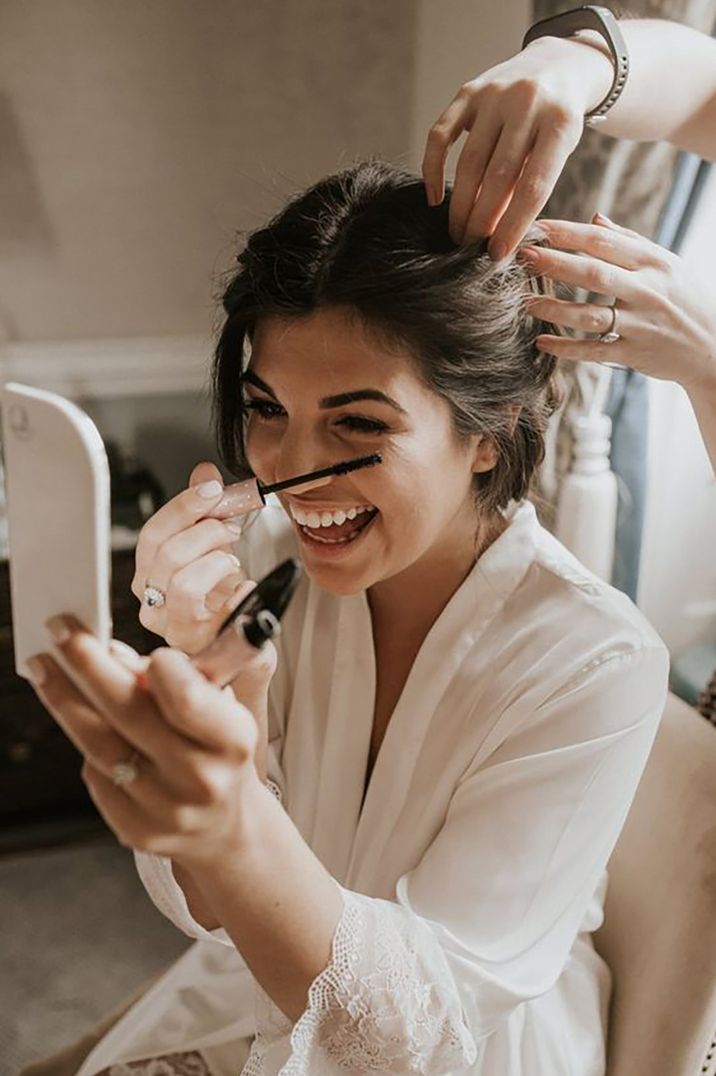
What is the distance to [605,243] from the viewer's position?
92cm

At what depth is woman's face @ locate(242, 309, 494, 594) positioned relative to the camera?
0.91 meters

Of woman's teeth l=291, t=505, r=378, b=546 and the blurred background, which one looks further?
the blurred background

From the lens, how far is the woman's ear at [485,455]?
102 centimetres

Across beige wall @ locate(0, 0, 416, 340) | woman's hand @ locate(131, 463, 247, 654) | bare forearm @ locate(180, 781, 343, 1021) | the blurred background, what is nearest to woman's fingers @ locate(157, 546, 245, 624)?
woman's hand @ locate(131, 463, 247, 654)

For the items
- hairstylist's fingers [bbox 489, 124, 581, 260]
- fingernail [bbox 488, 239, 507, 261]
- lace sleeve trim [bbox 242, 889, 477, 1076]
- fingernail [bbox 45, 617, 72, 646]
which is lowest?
lace sleeve trim [bbox 242, 889, 477, 1076]

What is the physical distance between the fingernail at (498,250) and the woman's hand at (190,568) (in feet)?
0.98

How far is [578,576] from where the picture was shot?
1053 mm

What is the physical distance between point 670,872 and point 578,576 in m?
0.31

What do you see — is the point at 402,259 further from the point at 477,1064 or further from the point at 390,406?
the point at 477,1064

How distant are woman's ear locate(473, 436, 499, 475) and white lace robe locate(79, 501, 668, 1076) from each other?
0.09 metres

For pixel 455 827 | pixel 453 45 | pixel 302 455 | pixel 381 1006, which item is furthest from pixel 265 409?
pixel 453 45

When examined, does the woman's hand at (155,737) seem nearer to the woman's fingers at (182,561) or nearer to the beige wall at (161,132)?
the woman's fingers at (182,561)

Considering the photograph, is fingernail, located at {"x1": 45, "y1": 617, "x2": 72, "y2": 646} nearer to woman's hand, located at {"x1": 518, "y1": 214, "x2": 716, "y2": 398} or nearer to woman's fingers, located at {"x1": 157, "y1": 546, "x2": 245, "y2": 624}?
woman's fingers, located at {"x1": 157, "y1": 546, "x2": 245, "y2": 624}

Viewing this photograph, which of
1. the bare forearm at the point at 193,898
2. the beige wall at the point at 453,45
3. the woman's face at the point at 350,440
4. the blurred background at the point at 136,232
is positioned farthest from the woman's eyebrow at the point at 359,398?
the beige wall at the point at 453,45
